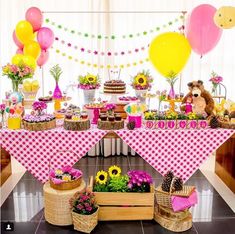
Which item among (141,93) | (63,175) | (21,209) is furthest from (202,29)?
(21,209)

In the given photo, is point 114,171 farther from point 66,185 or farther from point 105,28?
point 105,28

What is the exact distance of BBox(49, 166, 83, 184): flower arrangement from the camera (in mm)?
3865

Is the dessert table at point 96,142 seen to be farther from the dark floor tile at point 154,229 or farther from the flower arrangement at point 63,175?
the dark floor tile at point 154,229

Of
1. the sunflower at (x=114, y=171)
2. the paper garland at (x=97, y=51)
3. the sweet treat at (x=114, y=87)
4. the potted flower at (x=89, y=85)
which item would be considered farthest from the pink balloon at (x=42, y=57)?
the sunflower at (x=114, y=171)

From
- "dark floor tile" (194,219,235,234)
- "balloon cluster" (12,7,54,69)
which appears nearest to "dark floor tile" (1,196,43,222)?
"dark floor tile" (194,219,235,234)

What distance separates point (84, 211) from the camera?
3705mm

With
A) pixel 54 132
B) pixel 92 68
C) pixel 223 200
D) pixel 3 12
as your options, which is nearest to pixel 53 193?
pixel 54 132

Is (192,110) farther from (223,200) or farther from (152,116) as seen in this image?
(223,200)

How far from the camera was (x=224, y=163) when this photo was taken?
5.12m

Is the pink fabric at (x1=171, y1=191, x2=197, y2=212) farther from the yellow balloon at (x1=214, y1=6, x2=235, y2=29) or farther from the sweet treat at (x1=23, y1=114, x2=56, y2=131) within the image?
the yellow balloon at (x1=214, y1=6, x2=235, y2=29)

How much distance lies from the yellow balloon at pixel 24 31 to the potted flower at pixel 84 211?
2.75m

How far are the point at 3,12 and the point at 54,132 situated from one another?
3.52 m

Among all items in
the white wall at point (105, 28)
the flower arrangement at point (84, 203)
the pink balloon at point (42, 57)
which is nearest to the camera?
the flower arrangement at point (84, 203)

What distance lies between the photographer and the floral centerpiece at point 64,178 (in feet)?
12.7
